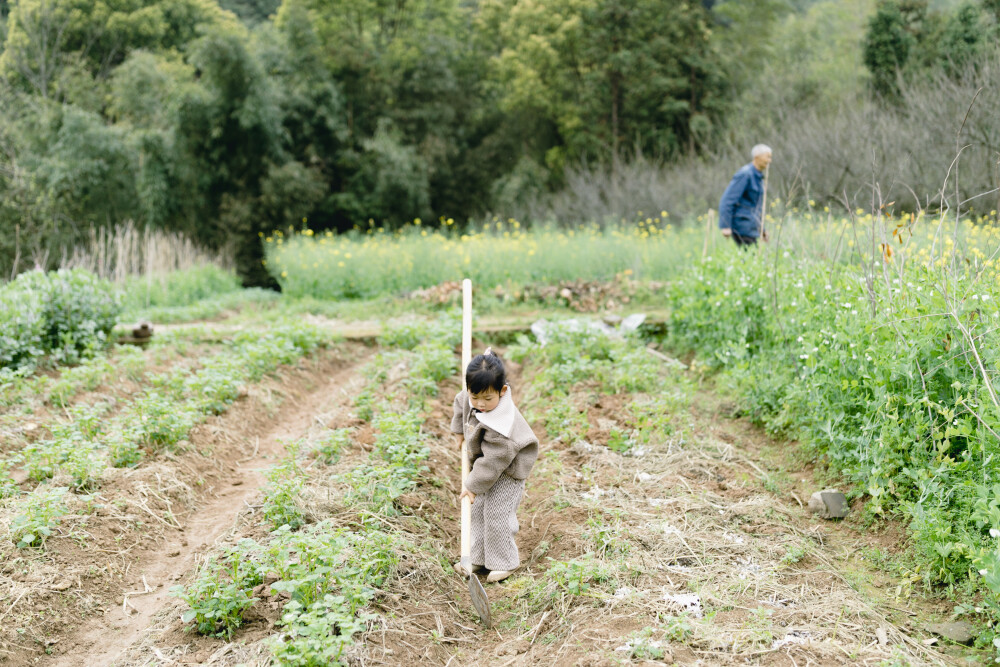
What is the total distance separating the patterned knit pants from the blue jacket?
548 cm

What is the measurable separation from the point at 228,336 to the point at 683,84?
700 inches

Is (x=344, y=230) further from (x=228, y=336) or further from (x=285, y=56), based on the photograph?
(x=228, y=336)

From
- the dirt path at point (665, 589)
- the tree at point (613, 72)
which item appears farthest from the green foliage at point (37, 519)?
the tree at point (613, 72)

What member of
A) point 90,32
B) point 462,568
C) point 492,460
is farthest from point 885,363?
point 90,32

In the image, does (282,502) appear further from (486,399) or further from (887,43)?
(887,43)

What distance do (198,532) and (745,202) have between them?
22.3ft

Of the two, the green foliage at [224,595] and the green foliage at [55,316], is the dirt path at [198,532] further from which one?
the green foliage at [55,316]

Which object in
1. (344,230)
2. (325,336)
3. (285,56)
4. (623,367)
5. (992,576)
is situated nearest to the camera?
(992,576)

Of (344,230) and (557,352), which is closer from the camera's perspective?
(557,352)

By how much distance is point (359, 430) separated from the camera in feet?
18.2

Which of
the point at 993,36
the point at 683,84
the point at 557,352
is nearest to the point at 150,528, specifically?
the point at 557,352

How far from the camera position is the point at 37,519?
3951mm

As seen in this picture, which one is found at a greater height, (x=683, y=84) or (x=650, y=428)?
(x=683, y=84)

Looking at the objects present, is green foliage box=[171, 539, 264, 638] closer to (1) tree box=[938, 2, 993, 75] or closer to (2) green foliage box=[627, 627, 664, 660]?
(2) green foliage box=[627, 627, 664, 660]
